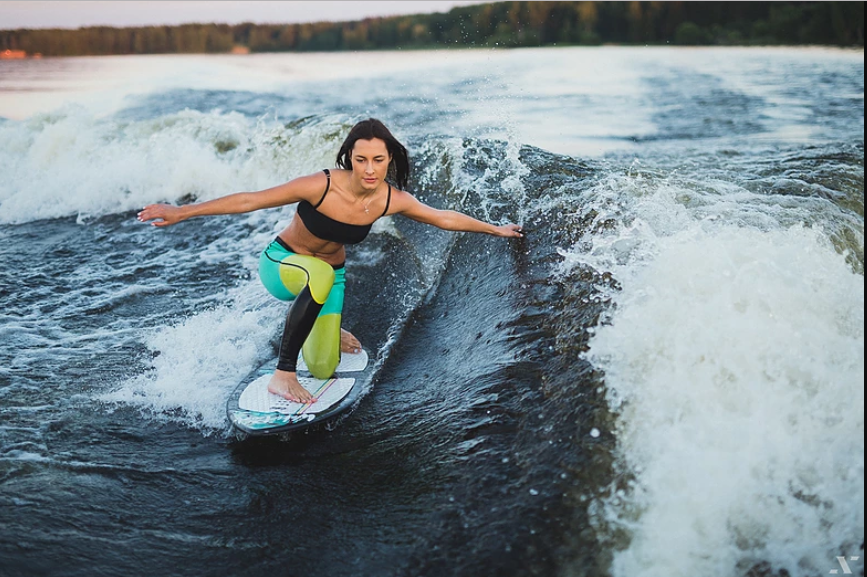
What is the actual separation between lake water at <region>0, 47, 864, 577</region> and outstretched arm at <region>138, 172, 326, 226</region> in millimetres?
1314

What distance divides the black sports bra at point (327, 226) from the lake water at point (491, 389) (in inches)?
41.1

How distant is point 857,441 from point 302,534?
2.51m

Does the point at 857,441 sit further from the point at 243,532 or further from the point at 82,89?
the point at 82,89

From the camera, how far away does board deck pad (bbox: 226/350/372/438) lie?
4.11 m

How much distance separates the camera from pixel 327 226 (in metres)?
4.28

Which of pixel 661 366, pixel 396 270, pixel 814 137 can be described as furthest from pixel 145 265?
pixel 814 137

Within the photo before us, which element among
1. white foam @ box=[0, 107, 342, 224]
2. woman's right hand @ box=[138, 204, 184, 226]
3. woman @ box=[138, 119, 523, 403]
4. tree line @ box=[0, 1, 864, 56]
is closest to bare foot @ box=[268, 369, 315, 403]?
woman @ box=[138, 119, 523, 403]

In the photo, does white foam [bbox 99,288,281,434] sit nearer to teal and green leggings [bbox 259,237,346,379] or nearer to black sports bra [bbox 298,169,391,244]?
teal and green leggings [bbox 259,237,346,379]

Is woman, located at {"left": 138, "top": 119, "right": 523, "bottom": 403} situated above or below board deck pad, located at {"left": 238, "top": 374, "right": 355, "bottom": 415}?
above

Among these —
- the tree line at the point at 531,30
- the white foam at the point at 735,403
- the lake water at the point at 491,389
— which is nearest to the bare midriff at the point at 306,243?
the lake water at the point at 491,389

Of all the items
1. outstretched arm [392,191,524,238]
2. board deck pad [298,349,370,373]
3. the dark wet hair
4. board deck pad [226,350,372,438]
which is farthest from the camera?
board deck pad [298,349,370,373]

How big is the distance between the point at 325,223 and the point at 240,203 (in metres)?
0.52

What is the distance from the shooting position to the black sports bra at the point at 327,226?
14.0 ft

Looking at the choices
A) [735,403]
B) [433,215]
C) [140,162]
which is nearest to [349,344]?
[433,215]
